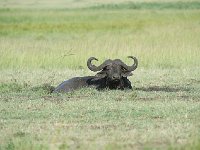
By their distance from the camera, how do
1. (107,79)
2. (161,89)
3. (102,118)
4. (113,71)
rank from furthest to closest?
(161,89)
(107,79)
(113,71)
(102,118)

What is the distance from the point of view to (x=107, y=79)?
13.1m

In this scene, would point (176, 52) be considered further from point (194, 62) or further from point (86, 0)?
point (86, 0)

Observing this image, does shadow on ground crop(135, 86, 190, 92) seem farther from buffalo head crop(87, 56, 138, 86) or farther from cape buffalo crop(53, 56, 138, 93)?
buffalo head crop(87, 56, 138, 86)

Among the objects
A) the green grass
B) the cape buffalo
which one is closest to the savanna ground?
the green grass

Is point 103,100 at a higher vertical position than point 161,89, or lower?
lower

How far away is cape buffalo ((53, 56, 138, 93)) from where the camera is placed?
1295 cm

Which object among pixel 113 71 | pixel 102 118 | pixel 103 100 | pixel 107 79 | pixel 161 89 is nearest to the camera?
pixel 102 118

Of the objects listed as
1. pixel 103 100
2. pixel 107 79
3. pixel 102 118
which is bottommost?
pixel 102 118

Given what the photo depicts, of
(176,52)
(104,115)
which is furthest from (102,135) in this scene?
(176,52)

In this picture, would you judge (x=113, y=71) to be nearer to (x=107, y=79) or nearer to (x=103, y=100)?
(x=107, y=79)

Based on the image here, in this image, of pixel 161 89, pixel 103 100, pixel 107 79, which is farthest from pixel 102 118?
pixel 161 89

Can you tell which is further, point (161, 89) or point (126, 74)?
point (161, 89)

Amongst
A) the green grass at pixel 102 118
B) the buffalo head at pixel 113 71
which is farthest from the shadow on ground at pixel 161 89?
the buffalo head at pixel 113 71

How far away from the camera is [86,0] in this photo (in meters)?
75.4
